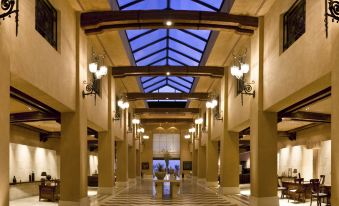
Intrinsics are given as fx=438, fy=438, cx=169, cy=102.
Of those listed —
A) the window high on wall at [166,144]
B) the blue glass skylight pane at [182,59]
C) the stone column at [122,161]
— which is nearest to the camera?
the blue glass skylight pane at [182,59]

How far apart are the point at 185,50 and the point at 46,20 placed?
9.02 metres

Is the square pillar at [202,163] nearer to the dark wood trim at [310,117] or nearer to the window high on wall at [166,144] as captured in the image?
the window high on wall at [166,144]

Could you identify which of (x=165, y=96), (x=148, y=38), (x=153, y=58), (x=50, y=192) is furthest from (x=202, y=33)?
(x=165, y=96)

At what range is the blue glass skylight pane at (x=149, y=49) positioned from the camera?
17031 mm

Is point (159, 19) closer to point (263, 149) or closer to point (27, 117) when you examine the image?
point (263, 149)

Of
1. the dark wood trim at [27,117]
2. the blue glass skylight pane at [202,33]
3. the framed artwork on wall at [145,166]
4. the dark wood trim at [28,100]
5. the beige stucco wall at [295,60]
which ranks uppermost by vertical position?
the blue glass skylight pane at [202,33]

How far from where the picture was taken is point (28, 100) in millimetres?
8930

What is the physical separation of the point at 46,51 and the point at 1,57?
260 cm

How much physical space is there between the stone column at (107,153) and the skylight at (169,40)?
1.91 m

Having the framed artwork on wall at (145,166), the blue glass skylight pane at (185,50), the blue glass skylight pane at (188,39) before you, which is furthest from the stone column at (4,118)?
the framed artwork on wall at (145,166)

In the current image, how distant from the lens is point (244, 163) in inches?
1438

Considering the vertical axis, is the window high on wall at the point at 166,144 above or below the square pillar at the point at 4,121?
below

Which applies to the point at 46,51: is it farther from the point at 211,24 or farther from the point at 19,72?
the point at 211,24

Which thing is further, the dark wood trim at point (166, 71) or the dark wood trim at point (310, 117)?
the dark wood trim at point (166, 71)
